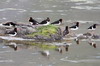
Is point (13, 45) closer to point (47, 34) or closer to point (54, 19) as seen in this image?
point (47, 34)

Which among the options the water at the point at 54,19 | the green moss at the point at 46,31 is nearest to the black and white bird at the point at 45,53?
the water at the point at 54,19

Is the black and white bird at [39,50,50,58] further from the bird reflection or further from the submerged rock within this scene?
the submerged rock

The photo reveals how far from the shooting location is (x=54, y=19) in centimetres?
2972

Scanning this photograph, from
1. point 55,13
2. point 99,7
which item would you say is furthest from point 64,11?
point 99,7

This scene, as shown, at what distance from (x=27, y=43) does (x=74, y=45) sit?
85.2 inches

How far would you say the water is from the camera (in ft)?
54.7

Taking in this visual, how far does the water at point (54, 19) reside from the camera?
1668 centimetres

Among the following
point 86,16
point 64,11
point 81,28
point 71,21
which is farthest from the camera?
point 64,11

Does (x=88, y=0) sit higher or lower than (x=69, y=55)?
lower

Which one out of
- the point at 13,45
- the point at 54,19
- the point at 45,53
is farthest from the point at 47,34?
the point at 54,19

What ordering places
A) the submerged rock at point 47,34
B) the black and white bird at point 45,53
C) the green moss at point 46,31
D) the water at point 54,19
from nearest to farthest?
the water at point 54,19 → the black and white bird at point 45,53 → the submerged rock at point 47,34 → the green moss at point 46,31

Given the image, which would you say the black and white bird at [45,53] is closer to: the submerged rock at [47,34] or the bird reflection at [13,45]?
the bird reflection at [13,45]

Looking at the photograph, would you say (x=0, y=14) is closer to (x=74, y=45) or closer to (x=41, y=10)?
(x=41, y=10)

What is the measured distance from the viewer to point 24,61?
16641mm
